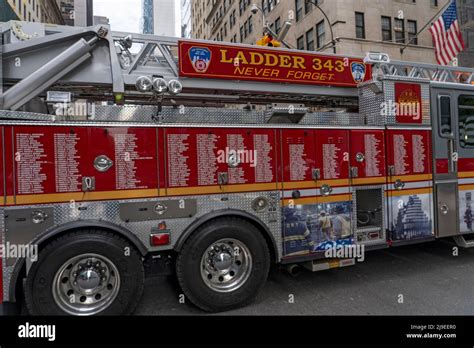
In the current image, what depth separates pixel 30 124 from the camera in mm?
3547

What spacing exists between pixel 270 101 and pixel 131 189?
312 cm

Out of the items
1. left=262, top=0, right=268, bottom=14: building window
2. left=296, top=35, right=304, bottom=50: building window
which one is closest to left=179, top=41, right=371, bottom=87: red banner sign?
left=296, top=35, right=304, bottom=50: building window

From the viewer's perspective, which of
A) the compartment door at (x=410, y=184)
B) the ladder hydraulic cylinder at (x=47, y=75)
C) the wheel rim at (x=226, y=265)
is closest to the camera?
the ladder hydraulic cylinder at (x=47, y=75)

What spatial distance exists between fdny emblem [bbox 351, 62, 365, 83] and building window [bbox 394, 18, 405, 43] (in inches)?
867

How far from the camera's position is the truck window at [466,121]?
5.79 metres

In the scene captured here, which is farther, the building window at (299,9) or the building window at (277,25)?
the building window at (277,25)

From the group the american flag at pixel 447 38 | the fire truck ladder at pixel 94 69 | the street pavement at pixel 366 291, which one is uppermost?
the american flag at pixel 447 38

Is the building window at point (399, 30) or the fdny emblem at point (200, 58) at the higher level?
the building window at point (399, 30)

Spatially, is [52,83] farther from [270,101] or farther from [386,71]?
[386,71]

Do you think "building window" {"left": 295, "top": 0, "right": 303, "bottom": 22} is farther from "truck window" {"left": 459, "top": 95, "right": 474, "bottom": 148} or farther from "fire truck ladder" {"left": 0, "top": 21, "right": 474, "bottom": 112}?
"fire truck ladder" {"left": 0, "top": 21, "right": 474, "bottom": 112}

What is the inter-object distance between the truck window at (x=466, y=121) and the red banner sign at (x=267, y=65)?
165cm

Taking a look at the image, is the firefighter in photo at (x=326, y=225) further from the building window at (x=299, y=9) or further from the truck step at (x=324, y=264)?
the building window at (x=299, y=9)

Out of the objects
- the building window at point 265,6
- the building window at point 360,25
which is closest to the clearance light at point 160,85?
the building window at point 360,25

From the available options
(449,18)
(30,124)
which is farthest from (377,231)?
(449,18)
